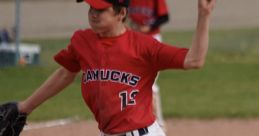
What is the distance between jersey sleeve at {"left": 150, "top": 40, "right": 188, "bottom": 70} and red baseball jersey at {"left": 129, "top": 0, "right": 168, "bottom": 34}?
3.80 m

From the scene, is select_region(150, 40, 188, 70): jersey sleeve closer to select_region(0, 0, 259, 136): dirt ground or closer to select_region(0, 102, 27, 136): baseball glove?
select_region(0, 102, 27, 136): baseball glove

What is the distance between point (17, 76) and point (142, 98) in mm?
7850

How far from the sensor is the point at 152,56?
4328 millimetres

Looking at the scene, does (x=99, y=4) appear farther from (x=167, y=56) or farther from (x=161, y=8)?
(x=161, y=8)

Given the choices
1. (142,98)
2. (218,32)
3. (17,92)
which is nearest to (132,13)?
(17,92)

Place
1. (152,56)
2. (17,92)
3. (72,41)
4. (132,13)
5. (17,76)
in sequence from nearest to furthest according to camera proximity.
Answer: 1. (152,56)
2. (72,41)
3. (132,13)
4. (17,92)
5. (17,76)

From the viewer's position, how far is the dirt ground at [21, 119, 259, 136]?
27.9ft

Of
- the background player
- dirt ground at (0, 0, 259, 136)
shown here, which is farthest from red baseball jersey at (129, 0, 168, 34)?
dirt ground at (0, 0, 259, 136)

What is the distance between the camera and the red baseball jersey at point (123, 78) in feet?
14.4

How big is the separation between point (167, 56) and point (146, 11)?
159 inches

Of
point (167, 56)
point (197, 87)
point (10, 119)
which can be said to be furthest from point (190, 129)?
point (167, 56)

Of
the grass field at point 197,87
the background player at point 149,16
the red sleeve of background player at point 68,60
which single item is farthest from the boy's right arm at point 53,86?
the grass field at point 197,87

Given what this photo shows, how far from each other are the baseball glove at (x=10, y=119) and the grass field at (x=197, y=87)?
14.6ft

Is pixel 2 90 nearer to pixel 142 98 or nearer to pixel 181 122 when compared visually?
pixel 181 122
